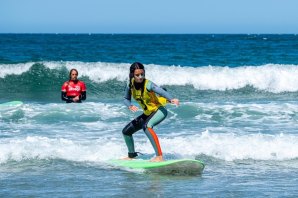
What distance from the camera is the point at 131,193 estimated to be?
22.6 feet

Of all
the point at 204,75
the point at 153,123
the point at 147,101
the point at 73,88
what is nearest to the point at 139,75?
the point at 147,101

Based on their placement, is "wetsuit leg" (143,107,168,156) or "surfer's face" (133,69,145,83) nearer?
"surfer's face" (133,69,145,83)

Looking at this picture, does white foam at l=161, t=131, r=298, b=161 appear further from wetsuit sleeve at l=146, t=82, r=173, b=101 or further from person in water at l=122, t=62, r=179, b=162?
wetsuit sleeve at l=146, t=82, r=173, b=101

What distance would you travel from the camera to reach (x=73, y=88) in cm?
1366

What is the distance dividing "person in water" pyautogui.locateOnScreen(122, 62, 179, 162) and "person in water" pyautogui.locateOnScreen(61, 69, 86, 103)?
16.5 feet

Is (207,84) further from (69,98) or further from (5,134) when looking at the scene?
(5,134)

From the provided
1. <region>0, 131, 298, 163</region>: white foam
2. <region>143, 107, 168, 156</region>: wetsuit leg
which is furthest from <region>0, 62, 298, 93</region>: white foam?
<region>143, 107, 168, 156</region>: wetsuit leg

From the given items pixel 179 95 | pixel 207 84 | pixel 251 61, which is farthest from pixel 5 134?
pixel 251 61

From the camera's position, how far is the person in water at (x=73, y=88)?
13.5 metres

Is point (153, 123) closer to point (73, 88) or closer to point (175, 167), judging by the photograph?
point (175, 167)

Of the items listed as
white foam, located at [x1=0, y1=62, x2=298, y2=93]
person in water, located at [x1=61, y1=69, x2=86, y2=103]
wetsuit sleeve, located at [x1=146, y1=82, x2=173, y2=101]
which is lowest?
→ white foam, located at [x1=0, y1=62, x2=298, y2=93]

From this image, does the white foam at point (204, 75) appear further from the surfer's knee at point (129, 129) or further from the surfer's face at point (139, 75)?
the surfer's face at point (139, 75)

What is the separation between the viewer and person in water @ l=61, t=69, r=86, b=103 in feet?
44.1

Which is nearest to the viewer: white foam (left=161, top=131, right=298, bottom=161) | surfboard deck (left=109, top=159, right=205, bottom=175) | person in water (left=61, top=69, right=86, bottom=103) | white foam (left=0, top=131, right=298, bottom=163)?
surfboard deck (left=109, top=159, right=205, bottom=175)
